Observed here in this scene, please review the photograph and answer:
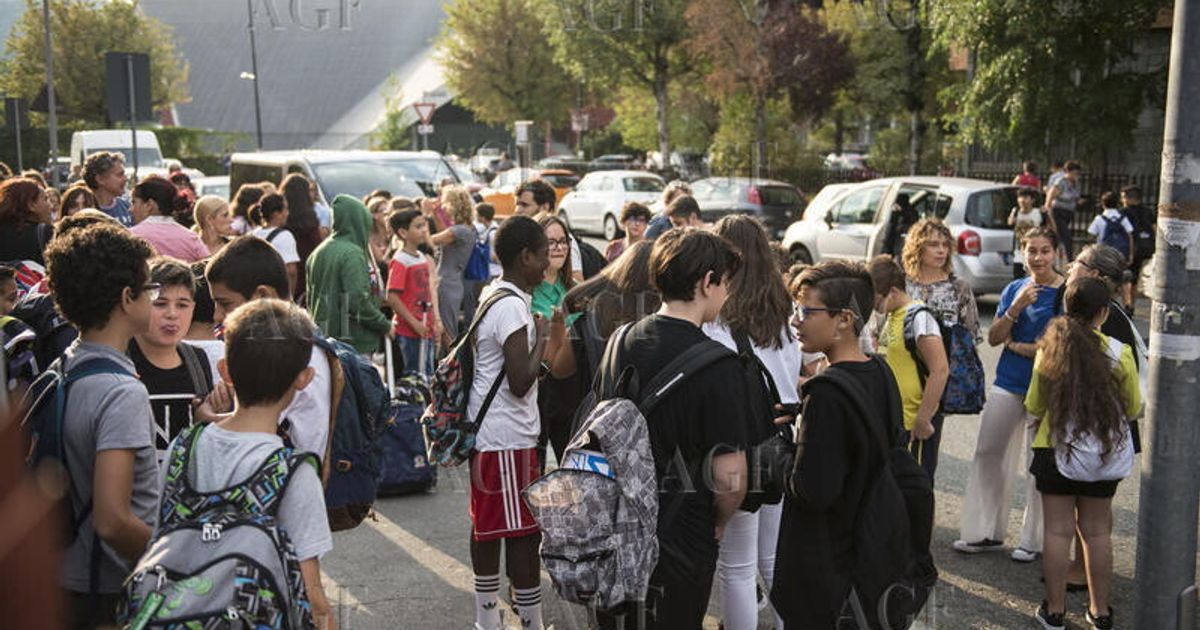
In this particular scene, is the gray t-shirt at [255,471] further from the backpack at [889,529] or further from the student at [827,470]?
the backpack at [889,529]

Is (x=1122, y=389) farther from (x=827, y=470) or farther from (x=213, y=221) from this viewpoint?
(x=213, y=221)

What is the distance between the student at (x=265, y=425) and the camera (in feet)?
9.36

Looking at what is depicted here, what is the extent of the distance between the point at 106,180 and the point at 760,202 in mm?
15778

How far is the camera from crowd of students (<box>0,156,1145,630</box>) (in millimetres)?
3105

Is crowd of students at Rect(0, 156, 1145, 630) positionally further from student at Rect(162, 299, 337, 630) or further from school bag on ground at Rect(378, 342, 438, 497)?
school bag on ground at Rect(378, 342, 438, 497)

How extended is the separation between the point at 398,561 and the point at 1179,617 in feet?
12.1

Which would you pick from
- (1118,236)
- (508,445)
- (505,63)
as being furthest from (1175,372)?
(505,63)

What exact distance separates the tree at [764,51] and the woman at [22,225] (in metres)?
25.0

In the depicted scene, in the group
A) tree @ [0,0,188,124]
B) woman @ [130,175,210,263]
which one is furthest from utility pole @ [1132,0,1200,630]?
tree @ [0,0,188,124]

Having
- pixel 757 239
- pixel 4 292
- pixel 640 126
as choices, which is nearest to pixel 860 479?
pixel 757 239

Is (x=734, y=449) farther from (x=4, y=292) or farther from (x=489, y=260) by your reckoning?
(x=489, y=260)

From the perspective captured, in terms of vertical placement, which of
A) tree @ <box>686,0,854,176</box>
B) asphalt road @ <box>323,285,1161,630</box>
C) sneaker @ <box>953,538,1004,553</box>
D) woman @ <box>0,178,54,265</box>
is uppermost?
→ tree @ <box>686,0,854,176</box>

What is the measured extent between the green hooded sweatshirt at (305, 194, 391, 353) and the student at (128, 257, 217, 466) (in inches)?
132

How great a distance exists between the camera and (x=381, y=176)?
1483cm
